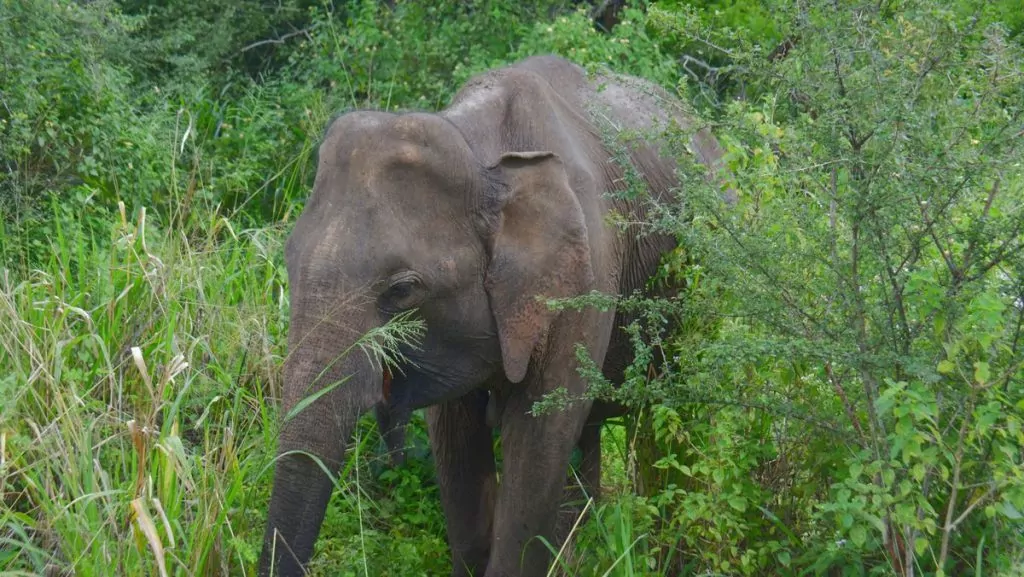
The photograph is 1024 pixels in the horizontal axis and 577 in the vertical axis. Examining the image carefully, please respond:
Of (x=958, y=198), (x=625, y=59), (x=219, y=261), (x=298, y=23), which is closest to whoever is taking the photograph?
(x=958, y=198)

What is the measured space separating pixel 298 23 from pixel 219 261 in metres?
5.39

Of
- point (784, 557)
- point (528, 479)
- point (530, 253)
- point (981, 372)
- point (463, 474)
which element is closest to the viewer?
point (981, 372)

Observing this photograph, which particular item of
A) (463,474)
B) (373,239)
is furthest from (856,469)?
(463,474)

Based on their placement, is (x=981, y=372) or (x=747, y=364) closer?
(x=981, y=372)

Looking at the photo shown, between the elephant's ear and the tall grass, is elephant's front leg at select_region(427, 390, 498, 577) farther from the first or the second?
the elephant's ear

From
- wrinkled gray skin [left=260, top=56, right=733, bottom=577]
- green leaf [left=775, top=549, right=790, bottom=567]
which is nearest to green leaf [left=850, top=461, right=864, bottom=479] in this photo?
green leaf [left=775, top=549, right=790, bottom=567]

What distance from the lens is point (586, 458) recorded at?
6.51 metres

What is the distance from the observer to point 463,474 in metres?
5.89

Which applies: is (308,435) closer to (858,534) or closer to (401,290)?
(401,290)

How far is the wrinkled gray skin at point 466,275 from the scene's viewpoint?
4.52 meters

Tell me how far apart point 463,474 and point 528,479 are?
0.66 m

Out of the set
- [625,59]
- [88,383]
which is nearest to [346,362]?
[88,383]

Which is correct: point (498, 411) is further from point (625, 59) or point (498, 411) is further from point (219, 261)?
point (625, 59)

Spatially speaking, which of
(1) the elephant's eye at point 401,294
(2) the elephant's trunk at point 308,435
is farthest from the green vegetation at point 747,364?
(1) the elephant's eye at point 401,294
